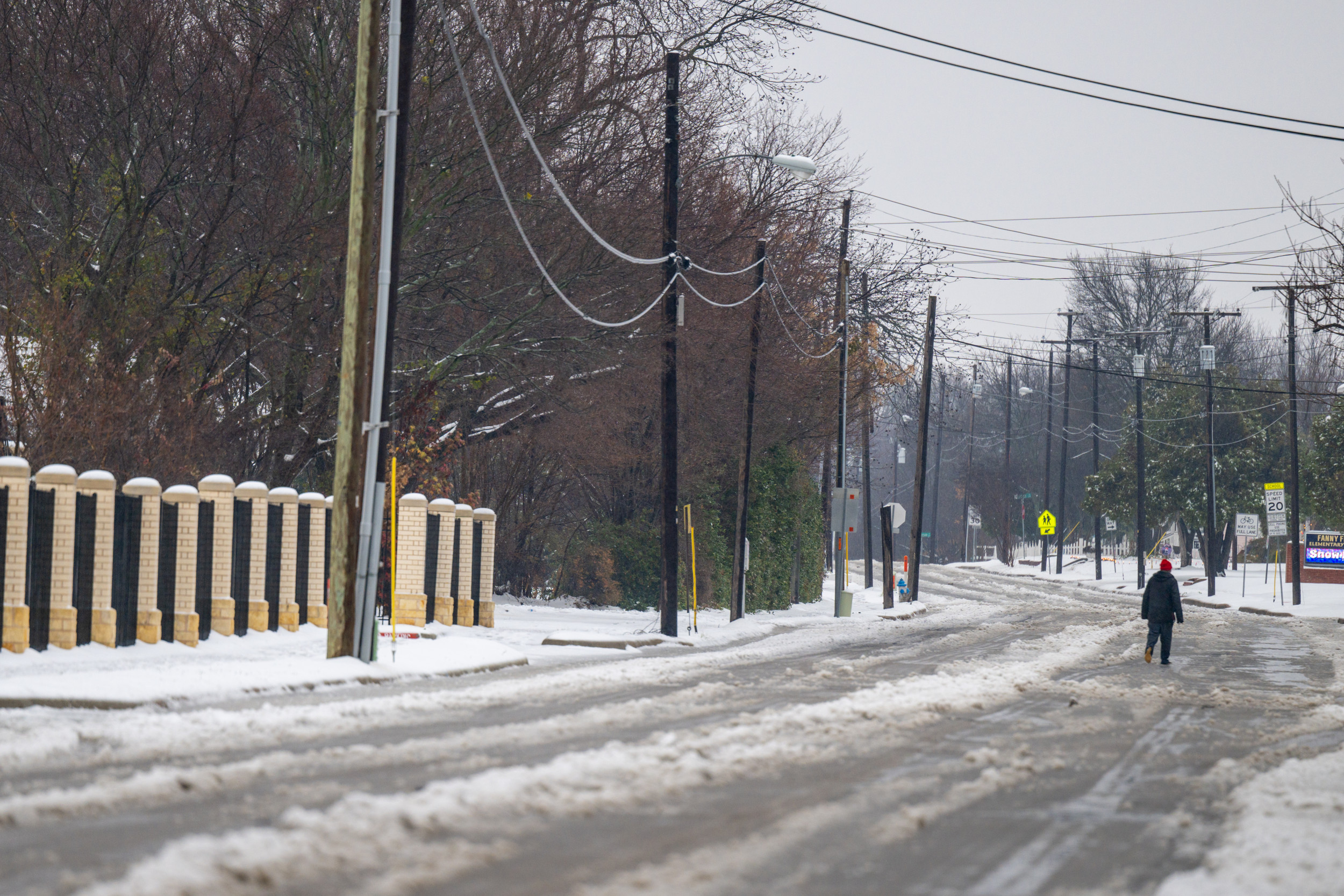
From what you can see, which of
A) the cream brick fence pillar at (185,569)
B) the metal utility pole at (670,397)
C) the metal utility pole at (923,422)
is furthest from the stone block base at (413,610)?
the metal utility pole at (923,422)

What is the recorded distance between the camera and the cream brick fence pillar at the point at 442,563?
2302 cm

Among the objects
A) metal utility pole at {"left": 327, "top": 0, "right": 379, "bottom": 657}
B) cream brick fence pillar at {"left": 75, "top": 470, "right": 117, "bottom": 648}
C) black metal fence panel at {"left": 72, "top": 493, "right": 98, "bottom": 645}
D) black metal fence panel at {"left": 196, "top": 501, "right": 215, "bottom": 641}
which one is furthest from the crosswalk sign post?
black metal fence panel at {"left": 72, "top": 493, "right": 98, "bottom": 645}

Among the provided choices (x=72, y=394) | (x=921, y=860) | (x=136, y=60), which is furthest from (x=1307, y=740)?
(x=136, y=60)

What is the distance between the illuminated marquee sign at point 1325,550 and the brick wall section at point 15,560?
156 ft

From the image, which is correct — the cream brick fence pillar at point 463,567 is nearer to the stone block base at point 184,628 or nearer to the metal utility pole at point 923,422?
the stone block base at point 184,628

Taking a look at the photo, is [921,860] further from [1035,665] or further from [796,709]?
[1035,665]

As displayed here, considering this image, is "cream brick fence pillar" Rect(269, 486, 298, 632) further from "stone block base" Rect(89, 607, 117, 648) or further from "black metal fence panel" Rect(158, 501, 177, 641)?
"stone block base" Rect(89, 607, 117, 648)

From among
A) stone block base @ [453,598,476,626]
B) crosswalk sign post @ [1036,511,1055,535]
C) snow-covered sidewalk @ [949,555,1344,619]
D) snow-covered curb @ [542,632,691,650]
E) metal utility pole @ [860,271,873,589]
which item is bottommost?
snow-covered sidewalk @ [949,555,1344,619]

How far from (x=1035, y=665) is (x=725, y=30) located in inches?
723

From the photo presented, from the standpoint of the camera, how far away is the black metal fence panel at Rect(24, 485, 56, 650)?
15.1 meters

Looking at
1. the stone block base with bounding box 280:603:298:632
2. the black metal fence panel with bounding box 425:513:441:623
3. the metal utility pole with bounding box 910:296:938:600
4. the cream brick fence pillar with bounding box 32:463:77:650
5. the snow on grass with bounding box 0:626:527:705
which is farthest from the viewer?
the metal utility pole with bounding box 910:296:938:600

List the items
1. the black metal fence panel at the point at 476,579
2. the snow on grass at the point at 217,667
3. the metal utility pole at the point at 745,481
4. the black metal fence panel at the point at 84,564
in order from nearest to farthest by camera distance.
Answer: the snow on grass at the point at 217,667
the black metal fence panel at the point at 84,564
the black metal fence panel at the point at 476,579
the metal utility pole at the point at 745,481

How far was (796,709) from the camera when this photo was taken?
1238 centimetres

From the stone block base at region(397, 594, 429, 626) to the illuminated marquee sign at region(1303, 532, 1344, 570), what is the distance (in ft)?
131
